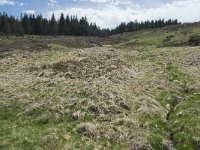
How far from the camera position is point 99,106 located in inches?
1240

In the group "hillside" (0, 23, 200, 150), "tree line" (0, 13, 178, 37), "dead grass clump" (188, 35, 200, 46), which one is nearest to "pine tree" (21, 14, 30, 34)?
"tree line" (0, 13, 178, 37)

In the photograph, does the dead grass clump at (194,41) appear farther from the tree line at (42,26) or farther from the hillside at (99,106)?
the tree line at (42,26)

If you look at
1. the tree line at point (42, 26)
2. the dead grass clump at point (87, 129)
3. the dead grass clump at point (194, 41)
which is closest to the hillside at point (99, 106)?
the dead grass clump at point (87, 129)

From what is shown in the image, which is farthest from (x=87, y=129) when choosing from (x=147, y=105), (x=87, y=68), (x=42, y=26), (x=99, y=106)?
(x=42, y=26)

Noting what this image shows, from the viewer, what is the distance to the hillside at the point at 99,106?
25906 millimetres

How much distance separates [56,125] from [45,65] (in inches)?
947

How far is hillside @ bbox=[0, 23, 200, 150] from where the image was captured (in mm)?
25906

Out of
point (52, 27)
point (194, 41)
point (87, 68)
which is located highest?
point (52, 27)

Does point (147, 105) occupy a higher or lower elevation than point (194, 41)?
lower

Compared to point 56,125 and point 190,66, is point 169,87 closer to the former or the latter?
point 190,66

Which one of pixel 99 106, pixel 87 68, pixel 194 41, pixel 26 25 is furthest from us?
pixel 26 25

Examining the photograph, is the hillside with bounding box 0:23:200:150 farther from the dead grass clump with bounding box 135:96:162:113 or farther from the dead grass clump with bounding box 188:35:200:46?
the dead grass clump with bounding box 188:35:200:46

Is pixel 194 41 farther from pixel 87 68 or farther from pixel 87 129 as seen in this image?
pixel 87 129

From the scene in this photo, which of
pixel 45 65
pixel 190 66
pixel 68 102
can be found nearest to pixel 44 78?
pixel 45 65
